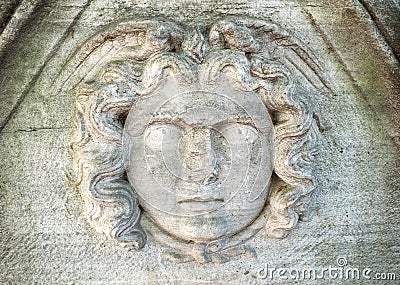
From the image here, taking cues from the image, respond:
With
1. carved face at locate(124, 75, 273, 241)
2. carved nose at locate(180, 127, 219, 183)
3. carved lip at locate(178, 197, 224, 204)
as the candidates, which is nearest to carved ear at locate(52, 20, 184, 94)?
carved face at locate(124, 75, 273, 241)

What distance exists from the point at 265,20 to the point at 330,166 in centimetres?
53

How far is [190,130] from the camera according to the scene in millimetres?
2137

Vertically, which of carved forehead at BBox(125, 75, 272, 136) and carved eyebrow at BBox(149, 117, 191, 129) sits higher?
carved forehead at BBox(125, 75, 272, 136)

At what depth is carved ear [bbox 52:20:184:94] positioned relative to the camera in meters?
2.10

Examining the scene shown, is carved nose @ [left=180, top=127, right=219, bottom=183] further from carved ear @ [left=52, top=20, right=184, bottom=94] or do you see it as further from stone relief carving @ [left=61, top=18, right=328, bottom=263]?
carved ear @ [left=52, top=20, right=184, bottom=94]

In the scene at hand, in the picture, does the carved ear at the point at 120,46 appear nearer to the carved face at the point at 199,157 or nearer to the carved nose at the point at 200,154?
the carved face at the point at 199,157

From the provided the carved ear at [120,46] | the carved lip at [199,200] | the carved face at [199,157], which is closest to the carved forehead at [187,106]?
the carved face at [199,157]

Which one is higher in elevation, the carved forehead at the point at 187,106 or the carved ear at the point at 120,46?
the carved ear at the point at 120,46

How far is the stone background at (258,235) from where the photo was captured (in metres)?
2.13

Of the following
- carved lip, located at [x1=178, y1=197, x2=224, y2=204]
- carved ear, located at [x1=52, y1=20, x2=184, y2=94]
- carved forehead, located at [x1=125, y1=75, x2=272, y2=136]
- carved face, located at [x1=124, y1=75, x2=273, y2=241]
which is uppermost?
carved ear, located at [x1=52, y1=20, x2=184, y2=94]

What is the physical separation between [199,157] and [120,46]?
1.38 feet

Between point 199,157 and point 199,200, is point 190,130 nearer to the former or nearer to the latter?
point 199,157

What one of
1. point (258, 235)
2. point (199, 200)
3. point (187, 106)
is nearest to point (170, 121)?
point (187, 106)

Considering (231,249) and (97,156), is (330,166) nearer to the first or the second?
(231,249)
